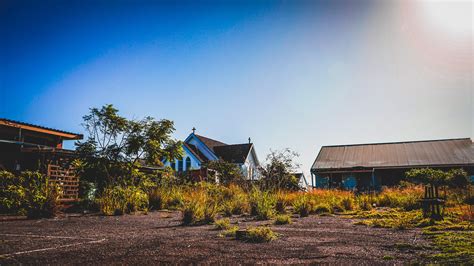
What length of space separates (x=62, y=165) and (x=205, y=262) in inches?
470

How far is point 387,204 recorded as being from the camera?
11195 mm

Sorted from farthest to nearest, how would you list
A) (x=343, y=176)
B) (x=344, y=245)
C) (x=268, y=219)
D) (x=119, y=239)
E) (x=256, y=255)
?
1. (x=343, y=176)
2. (x=268, y=219)
3. (x=119, y=239)
4. (x=344, y=245)
5. (x=256, y=255)

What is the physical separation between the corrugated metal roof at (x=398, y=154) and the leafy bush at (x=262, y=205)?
1871 centimetres

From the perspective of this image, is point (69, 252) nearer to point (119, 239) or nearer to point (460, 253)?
point (119, 239)

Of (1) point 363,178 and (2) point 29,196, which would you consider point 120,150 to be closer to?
(2) point 29,196

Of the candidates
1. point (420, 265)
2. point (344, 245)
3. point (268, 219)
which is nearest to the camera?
point (420, 265)

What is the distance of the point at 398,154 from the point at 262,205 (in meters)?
22.8

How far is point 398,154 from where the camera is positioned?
26.0 m

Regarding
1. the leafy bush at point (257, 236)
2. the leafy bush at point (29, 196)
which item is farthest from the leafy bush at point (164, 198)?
the leafy bush at point (257, 236)

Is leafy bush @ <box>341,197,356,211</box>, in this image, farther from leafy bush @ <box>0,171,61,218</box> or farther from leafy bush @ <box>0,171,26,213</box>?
leafy bush @ <box>0,171,26,213</box>

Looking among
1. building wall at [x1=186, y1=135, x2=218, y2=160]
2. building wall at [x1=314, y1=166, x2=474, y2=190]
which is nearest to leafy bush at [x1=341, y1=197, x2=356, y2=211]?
building wall at [x1=314, y1=166, x2=474, y2=190]

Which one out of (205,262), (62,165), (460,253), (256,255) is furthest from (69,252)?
(62,165)

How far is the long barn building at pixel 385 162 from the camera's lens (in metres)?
23.2

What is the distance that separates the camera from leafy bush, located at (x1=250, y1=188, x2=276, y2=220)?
725 centimetres
